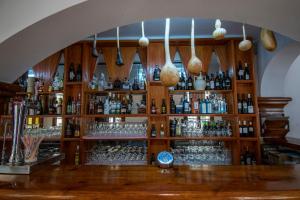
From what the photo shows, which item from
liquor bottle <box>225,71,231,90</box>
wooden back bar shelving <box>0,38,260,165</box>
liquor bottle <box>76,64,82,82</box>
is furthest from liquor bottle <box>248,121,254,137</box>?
liquor bottle <box>76,64,82,82</box>

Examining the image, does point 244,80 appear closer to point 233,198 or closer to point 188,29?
point 188,29

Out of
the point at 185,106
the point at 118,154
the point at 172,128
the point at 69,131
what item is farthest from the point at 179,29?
the point at 69,131

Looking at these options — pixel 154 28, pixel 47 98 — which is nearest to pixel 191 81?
pixel 154 28

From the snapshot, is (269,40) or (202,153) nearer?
(269,40)

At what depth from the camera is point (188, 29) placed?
9.57 ft

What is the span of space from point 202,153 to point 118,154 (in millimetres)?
1148

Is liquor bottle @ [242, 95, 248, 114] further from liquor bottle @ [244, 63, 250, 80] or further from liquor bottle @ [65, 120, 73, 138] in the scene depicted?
liquor bottle @ [65, 120, 73, 138]

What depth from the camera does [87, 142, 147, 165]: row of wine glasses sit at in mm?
2885

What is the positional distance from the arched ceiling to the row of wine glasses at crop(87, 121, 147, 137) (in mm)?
1631

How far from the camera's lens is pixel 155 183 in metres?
0.96

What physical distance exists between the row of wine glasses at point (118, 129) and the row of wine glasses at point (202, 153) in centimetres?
53

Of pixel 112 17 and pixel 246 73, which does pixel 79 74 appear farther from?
pixel 246 73

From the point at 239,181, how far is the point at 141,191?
18.2 inches

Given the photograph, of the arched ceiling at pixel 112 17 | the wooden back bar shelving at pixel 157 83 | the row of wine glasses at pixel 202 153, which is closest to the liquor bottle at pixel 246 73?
the wooden back bar shelving at pixel 157 83
